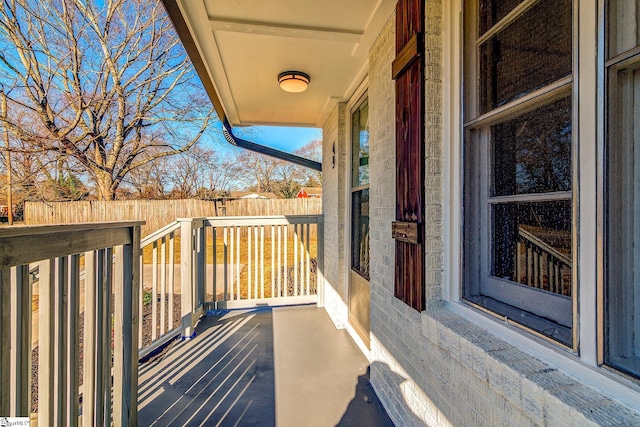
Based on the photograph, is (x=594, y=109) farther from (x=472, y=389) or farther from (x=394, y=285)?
(x=394, y=285)

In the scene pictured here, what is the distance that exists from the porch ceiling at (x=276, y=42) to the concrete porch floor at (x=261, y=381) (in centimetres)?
246

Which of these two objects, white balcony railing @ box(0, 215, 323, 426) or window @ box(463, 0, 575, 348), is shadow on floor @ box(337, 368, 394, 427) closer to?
window @ box(463, 0, 575, 348)

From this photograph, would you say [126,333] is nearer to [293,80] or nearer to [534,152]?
[534,152]

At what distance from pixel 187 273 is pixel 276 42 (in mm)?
2325

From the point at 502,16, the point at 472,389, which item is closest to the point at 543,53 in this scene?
the point at 502,16

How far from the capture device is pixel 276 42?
2277mm

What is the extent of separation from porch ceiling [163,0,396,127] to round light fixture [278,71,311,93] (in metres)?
0.06

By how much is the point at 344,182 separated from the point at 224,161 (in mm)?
12325

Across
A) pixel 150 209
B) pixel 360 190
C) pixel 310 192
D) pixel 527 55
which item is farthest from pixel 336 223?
pixel 310 192

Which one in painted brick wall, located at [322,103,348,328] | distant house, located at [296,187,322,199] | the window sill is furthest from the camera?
distant house, located at [296,187,322,199]

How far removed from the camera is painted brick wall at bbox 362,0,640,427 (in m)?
0.81

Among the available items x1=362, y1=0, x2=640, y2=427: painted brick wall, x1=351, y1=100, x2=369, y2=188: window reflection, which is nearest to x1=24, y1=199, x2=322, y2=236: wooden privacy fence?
x1=351, y1=100, x2=369, y2=188: window reflection

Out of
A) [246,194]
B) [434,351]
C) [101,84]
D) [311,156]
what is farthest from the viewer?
[246,194]

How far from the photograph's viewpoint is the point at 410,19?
5.13 ft
